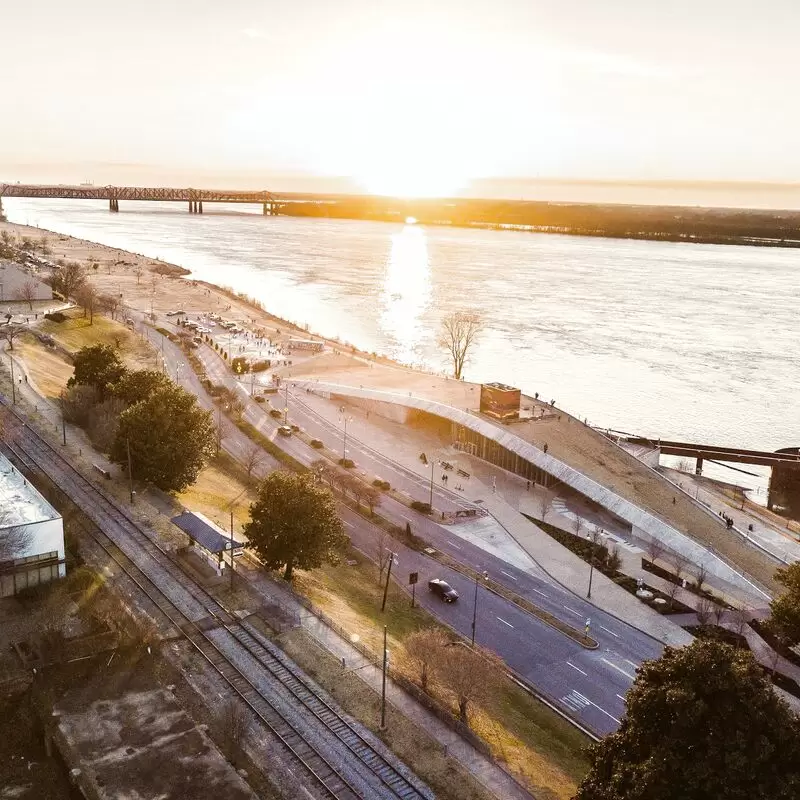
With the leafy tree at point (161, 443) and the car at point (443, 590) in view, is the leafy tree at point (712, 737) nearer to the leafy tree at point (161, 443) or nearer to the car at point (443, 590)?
the car at point (443, 590)

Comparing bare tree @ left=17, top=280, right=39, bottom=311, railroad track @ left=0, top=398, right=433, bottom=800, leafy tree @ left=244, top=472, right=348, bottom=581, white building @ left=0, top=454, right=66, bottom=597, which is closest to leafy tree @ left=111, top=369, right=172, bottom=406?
railroad track @ left=0, top=398, right=433, bottom=800

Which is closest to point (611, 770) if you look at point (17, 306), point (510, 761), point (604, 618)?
point (510, 761)

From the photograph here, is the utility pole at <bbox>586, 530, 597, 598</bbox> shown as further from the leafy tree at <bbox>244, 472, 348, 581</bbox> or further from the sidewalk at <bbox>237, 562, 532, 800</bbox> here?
the sidewalk at <bbox>237, 562, 532, 800</bbox>

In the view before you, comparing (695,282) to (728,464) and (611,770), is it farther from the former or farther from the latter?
(611,770)

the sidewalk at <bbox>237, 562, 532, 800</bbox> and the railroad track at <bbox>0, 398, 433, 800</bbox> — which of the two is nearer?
the railroad track at <bbox>0, 398, 433, 800</bbox>

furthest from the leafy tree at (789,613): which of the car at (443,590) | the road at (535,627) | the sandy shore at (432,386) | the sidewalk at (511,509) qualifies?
the car at (443,590)
